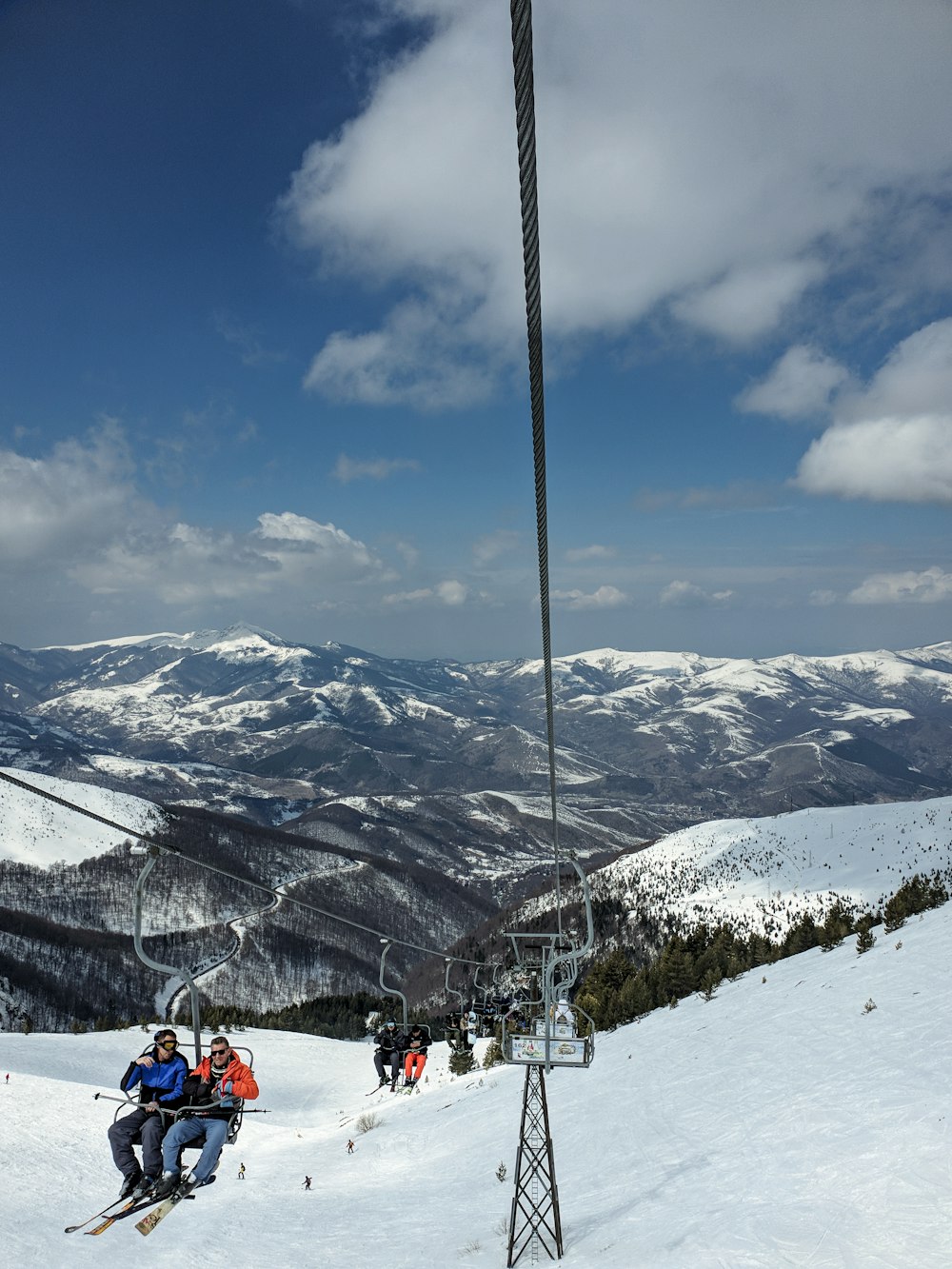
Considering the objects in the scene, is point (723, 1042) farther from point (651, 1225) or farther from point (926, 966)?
point (651, 1225)

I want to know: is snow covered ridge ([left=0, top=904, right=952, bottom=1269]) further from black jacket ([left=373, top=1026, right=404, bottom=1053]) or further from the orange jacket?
the orange jacket

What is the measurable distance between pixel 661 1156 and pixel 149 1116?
863 inches

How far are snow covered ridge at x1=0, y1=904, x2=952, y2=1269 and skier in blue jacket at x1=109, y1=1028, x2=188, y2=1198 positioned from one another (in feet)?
45.5

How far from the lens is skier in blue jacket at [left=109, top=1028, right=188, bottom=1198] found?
13508 millimetres

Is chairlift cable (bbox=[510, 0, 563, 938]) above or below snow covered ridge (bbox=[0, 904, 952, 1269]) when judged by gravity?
above

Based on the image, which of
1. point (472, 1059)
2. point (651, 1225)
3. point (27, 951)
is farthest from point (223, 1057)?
point (27, 951)

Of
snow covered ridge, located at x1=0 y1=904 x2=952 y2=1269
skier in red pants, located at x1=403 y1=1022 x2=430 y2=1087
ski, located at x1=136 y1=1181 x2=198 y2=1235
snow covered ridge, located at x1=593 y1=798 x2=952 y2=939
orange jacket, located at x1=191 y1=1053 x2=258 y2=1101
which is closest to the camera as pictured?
ski, located at x1=136 y1=1181 x2=198 y2=1235

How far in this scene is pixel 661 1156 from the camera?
28094 mm

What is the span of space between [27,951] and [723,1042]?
21580 cm

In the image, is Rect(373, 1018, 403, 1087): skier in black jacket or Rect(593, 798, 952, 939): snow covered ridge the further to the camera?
Rect(593, 798, 952, 939): snow covered ridge

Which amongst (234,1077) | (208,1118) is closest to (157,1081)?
(208,1118)

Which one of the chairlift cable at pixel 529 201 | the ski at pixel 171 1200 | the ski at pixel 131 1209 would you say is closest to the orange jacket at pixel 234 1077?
the ski at pixel 171 1200

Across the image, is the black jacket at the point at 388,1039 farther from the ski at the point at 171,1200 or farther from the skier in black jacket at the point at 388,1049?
the ski at the point at 171,1200

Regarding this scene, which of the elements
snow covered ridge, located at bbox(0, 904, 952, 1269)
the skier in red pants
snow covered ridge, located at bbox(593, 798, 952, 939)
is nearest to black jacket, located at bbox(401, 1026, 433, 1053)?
the skier in red pants
